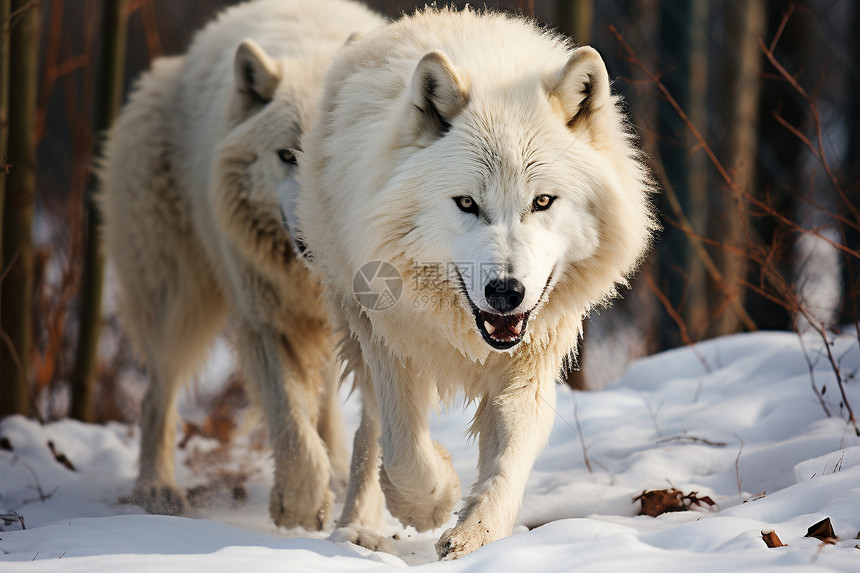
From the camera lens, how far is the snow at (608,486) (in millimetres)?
2205

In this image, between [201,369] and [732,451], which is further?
[201,369]

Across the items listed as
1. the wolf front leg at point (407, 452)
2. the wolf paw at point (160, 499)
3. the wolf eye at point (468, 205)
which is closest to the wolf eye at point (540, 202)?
the wolf eye at point (468, 205)

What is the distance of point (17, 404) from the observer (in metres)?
4.54

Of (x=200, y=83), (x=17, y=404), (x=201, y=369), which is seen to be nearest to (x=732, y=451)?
(x=201, y=369)

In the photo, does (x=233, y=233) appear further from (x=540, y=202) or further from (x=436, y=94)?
(x=540, y=202)

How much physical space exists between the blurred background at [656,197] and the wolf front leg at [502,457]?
1113 millimetres

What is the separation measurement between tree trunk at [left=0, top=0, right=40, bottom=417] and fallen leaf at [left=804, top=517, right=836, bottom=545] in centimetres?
385

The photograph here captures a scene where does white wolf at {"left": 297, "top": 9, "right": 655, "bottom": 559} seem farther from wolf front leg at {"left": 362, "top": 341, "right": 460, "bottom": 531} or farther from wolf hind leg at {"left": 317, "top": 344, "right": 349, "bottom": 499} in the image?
wolf hind leg at {"left": 317, "top": 344, "right": 349, "bottom": 499}

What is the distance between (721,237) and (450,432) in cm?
396

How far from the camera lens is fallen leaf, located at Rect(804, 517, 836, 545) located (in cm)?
224

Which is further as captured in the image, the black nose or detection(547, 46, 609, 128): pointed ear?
detection(547, 46, 609, 128): pointed ear

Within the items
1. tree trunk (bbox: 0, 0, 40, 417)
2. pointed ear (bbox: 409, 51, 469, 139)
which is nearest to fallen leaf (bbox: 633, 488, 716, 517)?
pointed ear (bbox: 409, 51, 469, 139)

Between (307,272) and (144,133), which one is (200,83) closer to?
(144,133)

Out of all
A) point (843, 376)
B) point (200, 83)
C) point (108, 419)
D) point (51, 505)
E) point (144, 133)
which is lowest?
point (108, 419)
